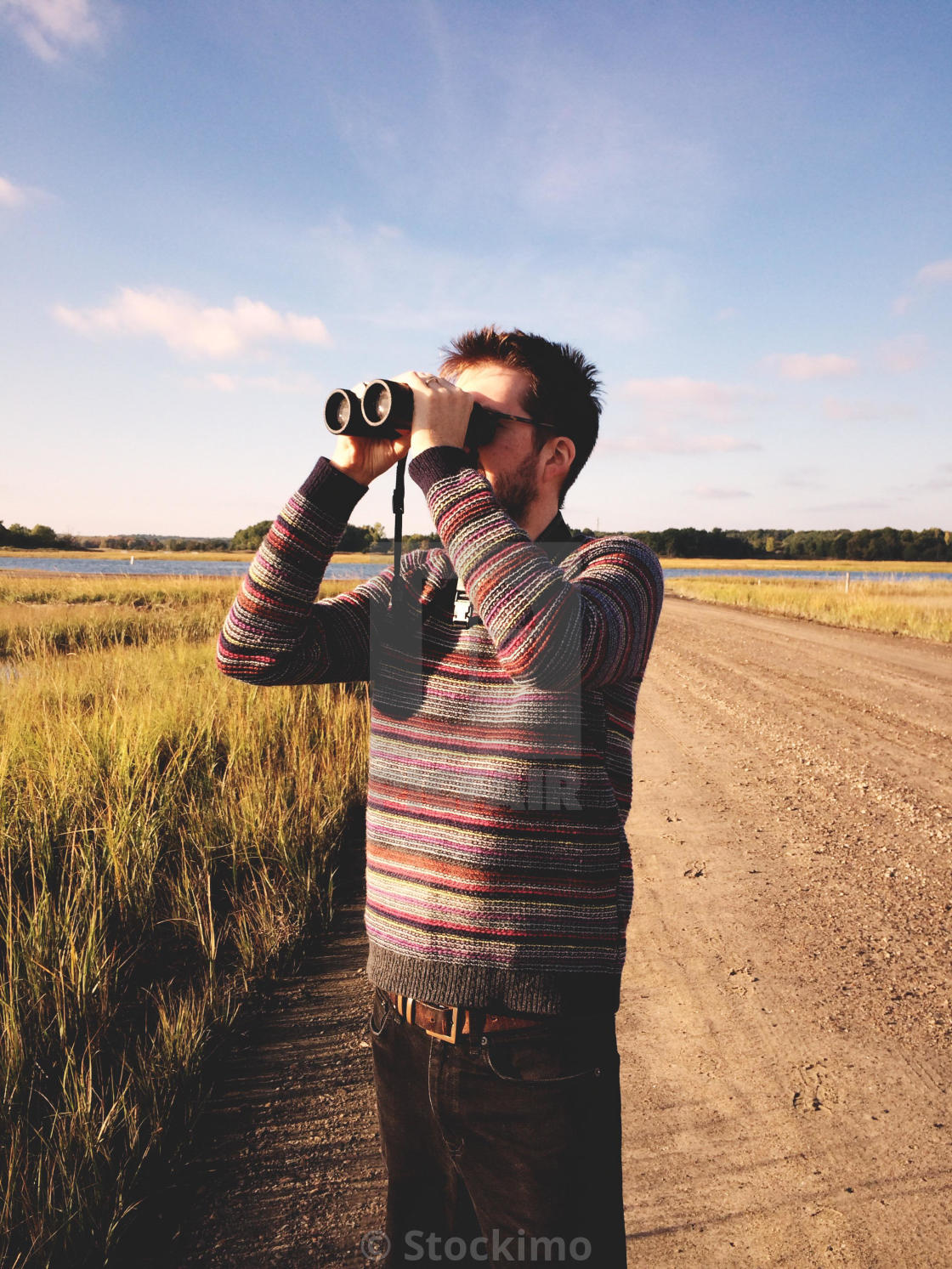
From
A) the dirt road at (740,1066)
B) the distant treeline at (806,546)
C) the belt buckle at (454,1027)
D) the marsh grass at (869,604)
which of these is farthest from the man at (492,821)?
the distant treeline at (806,546)

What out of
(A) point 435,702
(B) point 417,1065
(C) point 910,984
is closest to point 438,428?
(A) point 435,702

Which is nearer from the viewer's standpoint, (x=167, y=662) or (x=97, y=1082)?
(x=97, y=1082)

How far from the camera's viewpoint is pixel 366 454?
1239 millimetres

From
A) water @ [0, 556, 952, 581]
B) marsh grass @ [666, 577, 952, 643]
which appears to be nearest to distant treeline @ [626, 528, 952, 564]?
water @ [0, 556, 952, 581]

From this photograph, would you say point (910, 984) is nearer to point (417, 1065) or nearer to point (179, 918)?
point (417, 1065)

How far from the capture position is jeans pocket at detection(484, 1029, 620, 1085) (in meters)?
0.96

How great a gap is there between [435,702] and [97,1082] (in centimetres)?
180

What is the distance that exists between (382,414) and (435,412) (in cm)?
9

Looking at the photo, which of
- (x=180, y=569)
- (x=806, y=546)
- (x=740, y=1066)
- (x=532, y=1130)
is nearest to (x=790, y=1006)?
(x=740, y=1066)

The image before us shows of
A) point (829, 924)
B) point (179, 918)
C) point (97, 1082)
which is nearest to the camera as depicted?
point (97, 1082)

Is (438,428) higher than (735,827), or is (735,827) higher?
(438,428)

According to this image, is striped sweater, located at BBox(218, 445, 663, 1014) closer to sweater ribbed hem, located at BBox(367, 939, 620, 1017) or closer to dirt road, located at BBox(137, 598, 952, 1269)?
sweater ribbed hem, located at BBox(367, 939, 620, 1017)

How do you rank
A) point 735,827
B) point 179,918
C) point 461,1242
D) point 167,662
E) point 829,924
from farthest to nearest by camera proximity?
point 167,662
point 735,827
point 829,924
point 179,918
point 461,1242

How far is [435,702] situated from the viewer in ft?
3.72
